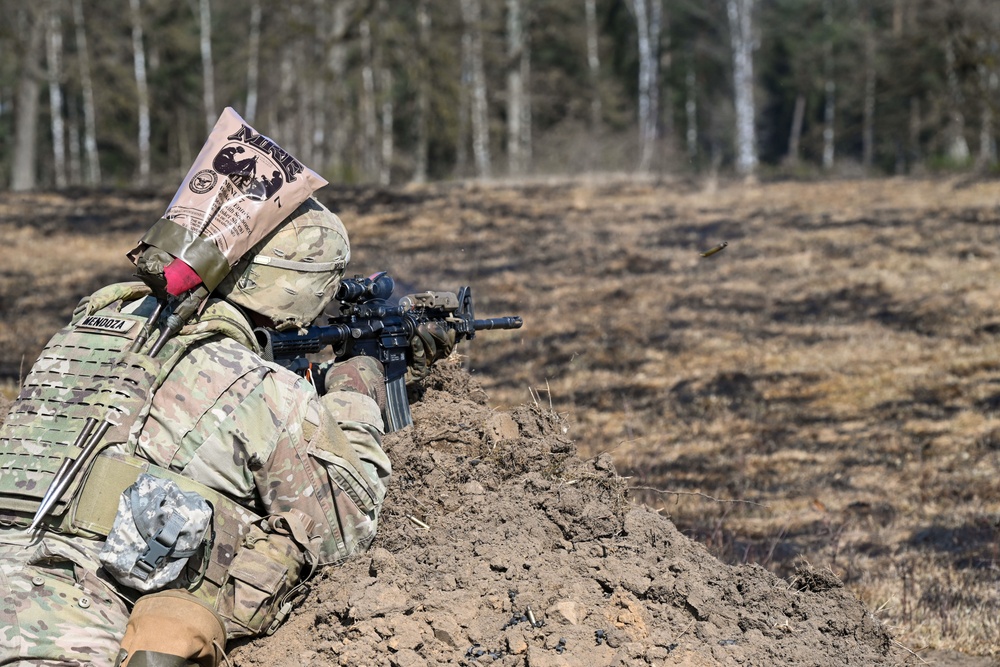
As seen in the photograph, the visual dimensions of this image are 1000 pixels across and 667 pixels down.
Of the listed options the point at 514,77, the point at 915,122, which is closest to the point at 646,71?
the point at 514,77

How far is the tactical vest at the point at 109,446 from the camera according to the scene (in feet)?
8.21

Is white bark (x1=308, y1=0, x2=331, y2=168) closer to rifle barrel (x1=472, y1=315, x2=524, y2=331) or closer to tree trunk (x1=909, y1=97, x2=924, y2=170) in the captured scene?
rifle barrel (x1=472, y1=315, x2=524, y2=331)

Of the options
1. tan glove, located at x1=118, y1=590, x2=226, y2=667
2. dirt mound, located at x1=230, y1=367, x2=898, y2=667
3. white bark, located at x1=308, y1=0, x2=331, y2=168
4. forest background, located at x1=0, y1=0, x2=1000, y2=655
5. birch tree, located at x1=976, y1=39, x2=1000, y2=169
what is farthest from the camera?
birch tree, located at x1=976, y1=39, x2=1000, y2=169

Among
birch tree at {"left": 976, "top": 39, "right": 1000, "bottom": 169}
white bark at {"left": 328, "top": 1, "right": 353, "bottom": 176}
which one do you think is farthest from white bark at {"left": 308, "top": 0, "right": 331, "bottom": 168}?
birch tree at {"left": 976, "top": 39, "right": 1000, "bottom": 169}

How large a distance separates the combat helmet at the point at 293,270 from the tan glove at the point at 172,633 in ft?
2.77

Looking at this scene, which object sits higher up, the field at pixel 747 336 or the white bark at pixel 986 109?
the white bark at pixel 986 109

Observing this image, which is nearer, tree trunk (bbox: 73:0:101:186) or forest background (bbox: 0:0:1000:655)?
forest background (bbox: 0:0:1000:655)

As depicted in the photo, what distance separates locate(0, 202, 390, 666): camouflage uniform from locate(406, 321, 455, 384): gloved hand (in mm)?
655

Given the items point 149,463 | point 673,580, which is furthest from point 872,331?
point 149,463

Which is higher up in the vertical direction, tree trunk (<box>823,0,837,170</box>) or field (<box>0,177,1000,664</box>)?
tree trunk (<box>823,0,837,170</box>)

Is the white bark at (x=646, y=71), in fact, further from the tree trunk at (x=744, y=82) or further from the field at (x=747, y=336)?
the field at (x=747, y=336)

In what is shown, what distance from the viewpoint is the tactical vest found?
2504 mm

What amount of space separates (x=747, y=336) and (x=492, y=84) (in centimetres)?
2590

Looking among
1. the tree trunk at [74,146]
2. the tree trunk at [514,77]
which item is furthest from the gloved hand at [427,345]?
the tree trunk at [74,146]
